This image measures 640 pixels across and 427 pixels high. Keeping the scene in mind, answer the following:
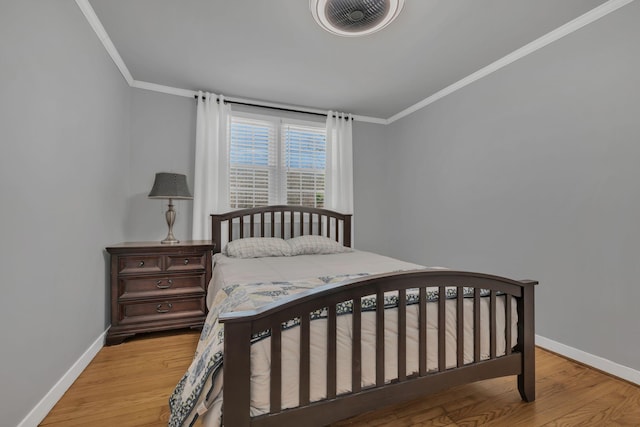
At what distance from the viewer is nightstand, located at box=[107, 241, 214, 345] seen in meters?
2.34

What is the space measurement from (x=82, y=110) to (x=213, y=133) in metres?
1.35

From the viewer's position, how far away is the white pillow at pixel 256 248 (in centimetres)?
276

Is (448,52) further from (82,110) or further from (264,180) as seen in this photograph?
(82,110)

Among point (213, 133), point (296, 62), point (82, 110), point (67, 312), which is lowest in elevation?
point (67, 312)

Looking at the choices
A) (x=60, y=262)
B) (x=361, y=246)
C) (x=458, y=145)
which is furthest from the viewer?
(x=361, y=246)

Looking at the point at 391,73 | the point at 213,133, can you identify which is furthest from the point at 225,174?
the point at 391,73

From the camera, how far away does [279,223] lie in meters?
3.49

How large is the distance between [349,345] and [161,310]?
77.4 inches

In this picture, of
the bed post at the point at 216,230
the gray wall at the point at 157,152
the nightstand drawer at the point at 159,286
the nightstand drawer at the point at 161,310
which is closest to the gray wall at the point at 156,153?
the gray wall at the point at 157,152

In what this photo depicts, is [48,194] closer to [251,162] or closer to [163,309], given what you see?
[163,309]

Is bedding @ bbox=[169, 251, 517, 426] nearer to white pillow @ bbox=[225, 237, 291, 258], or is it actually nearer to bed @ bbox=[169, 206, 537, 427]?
bed @ bbox=[169, 206, 537, 427]

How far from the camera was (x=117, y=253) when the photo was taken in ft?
7.64

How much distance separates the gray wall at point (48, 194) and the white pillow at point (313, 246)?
64.7 inches

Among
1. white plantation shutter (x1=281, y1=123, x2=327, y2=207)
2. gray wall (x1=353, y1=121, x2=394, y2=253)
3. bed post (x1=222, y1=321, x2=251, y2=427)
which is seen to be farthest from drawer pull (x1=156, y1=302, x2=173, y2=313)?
gray wall (x1=353, y1=121, x2=394, y2=253)
